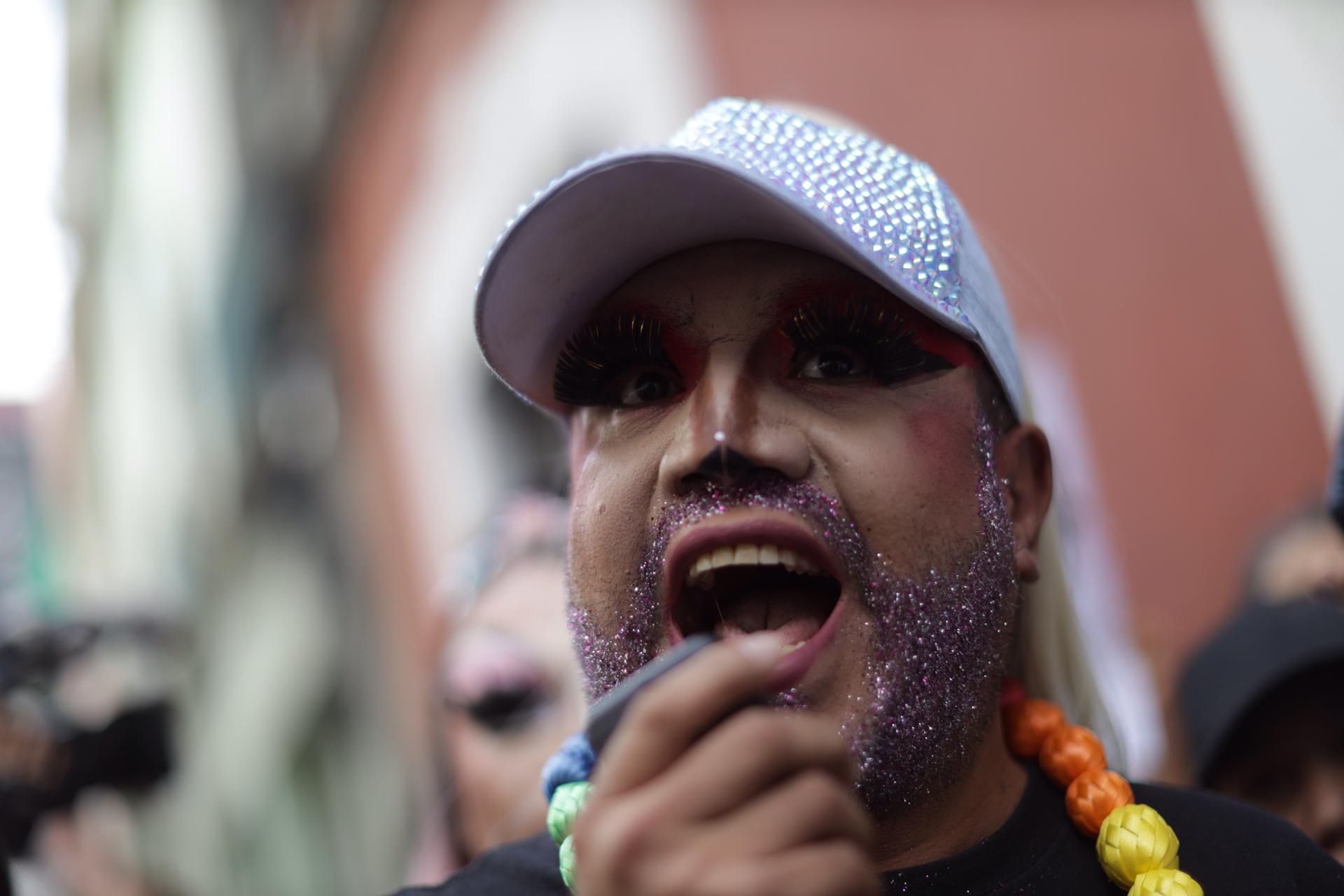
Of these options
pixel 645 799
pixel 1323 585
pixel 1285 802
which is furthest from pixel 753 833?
pixel 1323 585

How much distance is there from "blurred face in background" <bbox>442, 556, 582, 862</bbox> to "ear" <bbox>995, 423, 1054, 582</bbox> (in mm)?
1297

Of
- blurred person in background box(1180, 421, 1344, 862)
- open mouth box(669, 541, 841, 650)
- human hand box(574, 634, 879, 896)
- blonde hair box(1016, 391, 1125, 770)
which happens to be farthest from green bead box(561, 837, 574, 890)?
blurred person in background box(1180, 421, 1344, 862)

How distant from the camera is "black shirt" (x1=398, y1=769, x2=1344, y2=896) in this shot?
4.05ft

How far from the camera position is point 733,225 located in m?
1.29

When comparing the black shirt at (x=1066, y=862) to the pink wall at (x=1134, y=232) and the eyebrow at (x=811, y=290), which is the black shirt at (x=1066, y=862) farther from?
the pink wall at (x=1134, y=232)

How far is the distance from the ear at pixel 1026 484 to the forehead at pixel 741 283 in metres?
0.27

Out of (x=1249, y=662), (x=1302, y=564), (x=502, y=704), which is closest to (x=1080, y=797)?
(x=1249, y=662)

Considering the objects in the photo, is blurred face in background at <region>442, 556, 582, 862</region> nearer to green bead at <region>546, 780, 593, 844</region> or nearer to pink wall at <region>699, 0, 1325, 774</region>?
green bead at <region>546, 780, 593, 844</region>

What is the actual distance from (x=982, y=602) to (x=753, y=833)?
0.51 meters

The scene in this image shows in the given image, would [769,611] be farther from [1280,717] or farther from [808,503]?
[1280,717]

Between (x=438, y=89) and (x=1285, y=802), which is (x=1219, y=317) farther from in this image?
(x=438, y=89)

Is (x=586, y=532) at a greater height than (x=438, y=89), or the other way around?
(x=438, y=89)

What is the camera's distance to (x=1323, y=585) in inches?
108

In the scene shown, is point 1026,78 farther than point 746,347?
Yes
